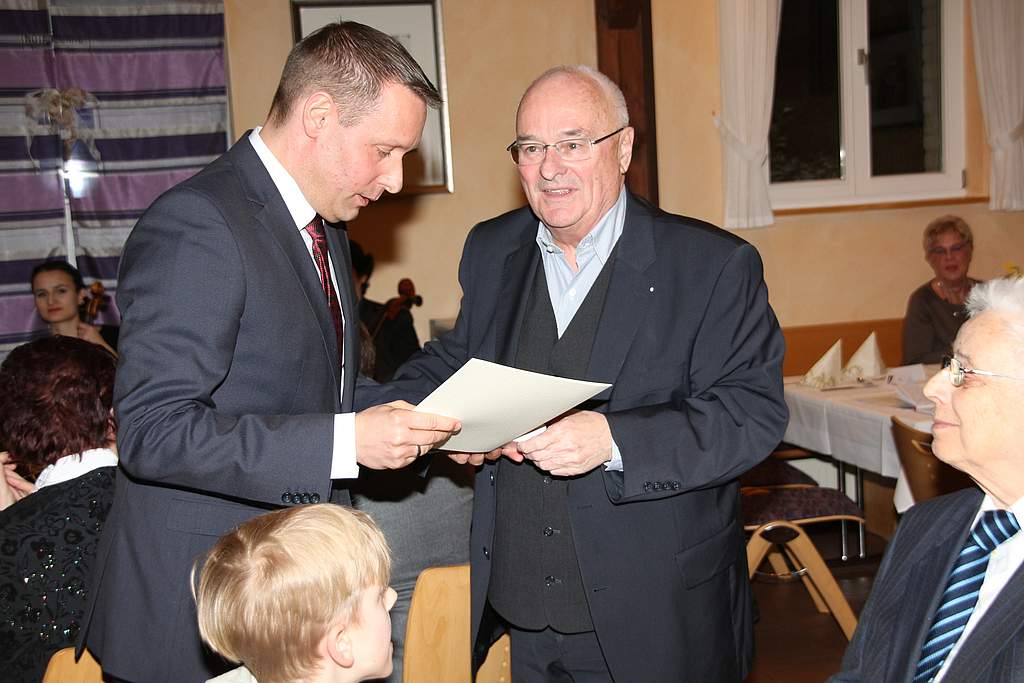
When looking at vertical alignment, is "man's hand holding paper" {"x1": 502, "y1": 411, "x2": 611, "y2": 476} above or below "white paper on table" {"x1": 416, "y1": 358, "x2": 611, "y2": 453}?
below

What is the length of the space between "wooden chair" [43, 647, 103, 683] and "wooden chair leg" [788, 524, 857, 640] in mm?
2768

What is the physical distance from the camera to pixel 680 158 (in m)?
6.02

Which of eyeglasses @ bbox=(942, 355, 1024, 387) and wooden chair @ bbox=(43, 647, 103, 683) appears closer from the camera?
eyeglasses @ bbox=(942, 355, 1024, 387)

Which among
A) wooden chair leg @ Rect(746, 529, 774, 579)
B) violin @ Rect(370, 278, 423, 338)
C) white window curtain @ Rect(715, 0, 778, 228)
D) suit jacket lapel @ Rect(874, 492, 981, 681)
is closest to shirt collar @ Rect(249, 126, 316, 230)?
suit jacket lapel @ Rect(874, 492, 981, 681)

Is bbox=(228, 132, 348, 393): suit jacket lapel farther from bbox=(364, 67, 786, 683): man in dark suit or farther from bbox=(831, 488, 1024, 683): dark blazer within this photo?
bbox=(831, 488, 1024, 683): dark blazer

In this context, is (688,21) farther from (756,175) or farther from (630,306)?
(630,306)

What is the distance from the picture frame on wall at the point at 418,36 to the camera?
5539 mm

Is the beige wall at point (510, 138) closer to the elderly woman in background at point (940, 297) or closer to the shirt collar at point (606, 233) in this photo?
the elderly woman in background at point (940, 297)

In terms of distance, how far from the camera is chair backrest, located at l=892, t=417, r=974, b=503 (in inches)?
139

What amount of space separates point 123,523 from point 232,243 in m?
0.54

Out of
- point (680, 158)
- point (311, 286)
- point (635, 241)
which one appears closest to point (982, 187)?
point (680, 158)

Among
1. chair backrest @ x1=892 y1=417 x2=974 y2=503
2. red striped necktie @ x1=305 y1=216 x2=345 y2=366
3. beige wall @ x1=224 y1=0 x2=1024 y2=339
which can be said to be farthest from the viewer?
beige wall @ x1=224 y1=0 x2=1024 y2=339

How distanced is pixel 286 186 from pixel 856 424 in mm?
3077

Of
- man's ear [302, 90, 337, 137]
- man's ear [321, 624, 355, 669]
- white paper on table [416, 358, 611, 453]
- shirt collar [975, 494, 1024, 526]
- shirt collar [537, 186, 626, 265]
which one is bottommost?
man's ear [321, 624, 355, 669]
